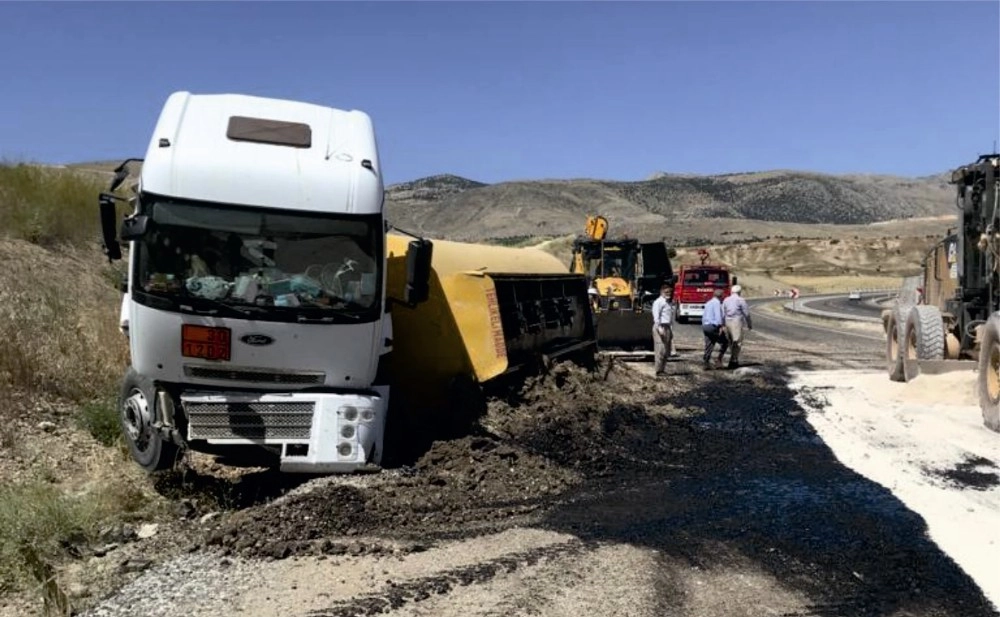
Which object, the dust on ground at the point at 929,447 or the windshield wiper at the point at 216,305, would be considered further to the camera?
the windshield wiper at the point at 216,305

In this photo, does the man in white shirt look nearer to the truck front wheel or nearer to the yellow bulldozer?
the yellow bulldozer

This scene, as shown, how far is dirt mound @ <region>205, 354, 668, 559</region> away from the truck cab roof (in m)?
2.25

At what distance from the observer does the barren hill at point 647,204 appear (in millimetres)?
138500

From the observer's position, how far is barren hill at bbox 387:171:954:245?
138500 mm

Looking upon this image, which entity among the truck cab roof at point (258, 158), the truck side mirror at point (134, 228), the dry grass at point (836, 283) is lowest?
the dry grass at point (836, 283)

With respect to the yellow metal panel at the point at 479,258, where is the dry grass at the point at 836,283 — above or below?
below

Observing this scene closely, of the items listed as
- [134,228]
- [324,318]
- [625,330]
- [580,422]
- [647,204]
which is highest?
[647,204]

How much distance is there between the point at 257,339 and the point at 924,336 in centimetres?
989

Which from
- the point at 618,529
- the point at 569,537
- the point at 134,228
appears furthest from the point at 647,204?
the point at 569,537

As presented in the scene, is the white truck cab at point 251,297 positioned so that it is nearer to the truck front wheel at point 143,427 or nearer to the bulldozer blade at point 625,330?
the truck front wheel at point 143,427

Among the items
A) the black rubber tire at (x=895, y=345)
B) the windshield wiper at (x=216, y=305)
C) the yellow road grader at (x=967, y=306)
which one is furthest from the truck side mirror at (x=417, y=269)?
the black rubber tire at (x=895, y=345)

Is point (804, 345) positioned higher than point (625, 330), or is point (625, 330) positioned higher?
point (625, 330)

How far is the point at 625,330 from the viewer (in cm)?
1858

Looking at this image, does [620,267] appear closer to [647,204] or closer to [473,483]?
[473,483]
